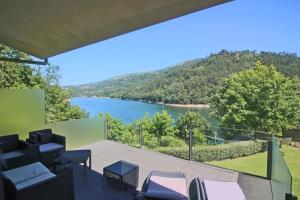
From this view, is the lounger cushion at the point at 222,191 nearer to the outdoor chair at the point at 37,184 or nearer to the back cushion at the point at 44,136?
the outdoor chair at the point at 37,184

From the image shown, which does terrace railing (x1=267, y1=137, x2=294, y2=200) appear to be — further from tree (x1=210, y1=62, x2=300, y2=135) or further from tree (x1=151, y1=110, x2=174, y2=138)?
tree (x1=210, y1=62, x2=300, y2=135)

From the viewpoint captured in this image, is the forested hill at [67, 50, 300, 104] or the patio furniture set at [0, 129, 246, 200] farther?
the forested hill at [67, 50, 300, 104]

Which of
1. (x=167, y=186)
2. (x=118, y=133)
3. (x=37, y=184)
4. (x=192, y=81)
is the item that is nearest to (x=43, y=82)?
(x=118, y=133)

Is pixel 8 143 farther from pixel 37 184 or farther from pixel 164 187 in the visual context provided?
pixel 164 187

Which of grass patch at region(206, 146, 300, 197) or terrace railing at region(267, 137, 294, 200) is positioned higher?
terrace railing at region(267, 137, 294, 200)

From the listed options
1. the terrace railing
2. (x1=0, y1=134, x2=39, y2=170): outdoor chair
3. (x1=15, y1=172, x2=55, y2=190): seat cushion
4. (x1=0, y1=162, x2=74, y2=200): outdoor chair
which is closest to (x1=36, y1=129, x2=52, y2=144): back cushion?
(x1=0, y1=134, x2=39, y2=170): outdoor chair

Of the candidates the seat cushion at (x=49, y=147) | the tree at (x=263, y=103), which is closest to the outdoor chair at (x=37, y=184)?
the seat cushion at (x=49, y=147)

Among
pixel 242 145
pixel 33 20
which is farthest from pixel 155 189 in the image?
pixel 242 145

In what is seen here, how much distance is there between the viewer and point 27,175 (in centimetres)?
343

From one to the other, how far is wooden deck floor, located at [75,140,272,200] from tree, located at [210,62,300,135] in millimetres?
14808

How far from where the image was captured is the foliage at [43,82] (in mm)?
12491

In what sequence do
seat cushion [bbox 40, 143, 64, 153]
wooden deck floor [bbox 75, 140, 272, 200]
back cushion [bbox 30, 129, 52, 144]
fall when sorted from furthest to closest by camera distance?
back cushion [bbox 30, 129, 52, 144]
seat cushion [bbox 40, 143, 64, 153]
wooden deck floor [bbox 75, 140, 272, 200]

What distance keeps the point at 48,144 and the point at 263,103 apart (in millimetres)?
17466

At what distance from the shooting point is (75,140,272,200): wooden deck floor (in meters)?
4.38
